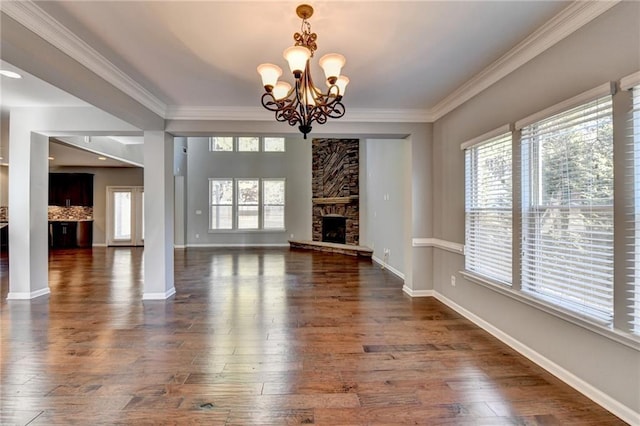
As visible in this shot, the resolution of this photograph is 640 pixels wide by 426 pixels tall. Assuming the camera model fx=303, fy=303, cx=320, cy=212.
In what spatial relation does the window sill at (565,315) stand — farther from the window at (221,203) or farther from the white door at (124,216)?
the white door at (124,216)

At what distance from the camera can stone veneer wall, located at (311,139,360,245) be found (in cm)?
823

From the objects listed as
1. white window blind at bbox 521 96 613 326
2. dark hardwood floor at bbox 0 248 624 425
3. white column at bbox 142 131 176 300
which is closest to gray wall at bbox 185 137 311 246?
dark hardwood floor at bbox 0 248 624 425

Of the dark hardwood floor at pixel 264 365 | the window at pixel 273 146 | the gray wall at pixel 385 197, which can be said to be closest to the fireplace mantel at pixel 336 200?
the gray wall at pixel 385 197

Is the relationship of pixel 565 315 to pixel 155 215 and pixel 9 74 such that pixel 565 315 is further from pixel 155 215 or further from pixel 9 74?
pixel 9 74

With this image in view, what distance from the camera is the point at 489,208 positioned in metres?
2.99

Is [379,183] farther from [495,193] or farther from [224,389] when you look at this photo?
[224,389]

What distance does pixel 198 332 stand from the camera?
9.84ft

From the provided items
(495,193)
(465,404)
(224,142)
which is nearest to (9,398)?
(465,404)

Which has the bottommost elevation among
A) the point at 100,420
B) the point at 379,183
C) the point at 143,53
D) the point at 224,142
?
the point at 100,420

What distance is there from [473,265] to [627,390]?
1.63 m

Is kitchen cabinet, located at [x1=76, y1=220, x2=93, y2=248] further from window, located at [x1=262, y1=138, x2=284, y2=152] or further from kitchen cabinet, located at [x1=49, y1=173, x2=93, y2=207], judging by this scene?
window, located at [x1=262, y1=138, x2=284, y2=152]

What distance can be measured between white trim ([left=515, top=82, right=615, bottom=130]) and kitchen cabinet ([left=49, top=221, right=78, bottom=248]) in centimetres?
1122

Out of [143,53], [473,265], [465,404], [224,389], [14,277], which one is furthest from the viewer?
[14,277]

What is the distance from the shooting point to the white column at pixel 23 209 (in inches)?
159
